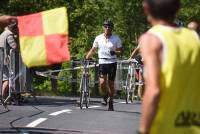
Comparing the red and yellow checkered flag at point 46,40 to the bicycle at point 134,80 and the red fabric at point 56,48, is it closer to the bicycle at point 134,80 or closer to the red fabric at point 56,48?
the red fabric at point 56,48

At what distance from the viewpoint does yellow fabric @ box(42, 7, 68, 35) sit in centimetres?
622

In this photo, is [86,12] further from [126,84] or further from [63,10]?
[63,10]

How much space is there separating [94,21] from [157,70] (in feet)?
106

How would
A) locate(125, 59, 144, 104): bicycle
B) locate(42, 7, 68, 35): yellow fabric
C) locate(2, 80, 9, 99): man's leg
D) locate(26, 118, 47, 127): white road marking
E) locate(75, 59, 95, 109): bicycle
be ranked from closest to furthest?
locate(42, 7, 68, 35): yellow fabric
locate(26, 118, 47, 127): white road marking
locate(2, 80, 9, 99): man's leg
locate(75, 59, 95, 109): bicycle
locate(125, 59, 144, 104): bicycle

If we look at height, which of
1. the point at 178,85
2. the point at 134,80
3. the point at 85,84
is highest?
the point at 178,85

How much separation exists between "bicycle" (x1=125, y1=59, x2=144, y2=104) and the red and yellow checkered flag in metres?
14.6

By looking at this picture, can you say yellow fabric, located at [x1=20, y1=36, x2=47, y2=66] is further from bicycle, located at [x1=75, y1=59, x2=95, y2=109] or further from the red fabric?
bicycle, located at [x1=75, y1=59, x2=95, y2=109]

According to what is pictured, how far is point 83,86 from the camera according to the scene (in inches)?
675

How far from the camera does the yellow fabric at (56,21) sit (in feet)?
20.4

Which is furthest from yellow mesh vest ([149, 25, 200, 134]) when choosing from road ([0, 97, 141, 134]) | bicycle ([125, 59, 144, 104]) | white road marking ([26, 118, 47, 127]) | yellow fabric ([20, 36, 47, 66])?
bicycle ([125, 59, 144, 104])

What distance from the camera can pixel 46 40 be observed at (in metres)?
6.23

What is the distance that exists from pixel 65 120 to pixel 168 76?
8.83 metres

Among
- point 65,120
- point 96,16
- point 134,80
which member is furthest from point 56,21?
point 96,16

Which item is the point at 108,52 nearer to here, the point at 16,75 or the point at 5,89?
the point at 16,75
